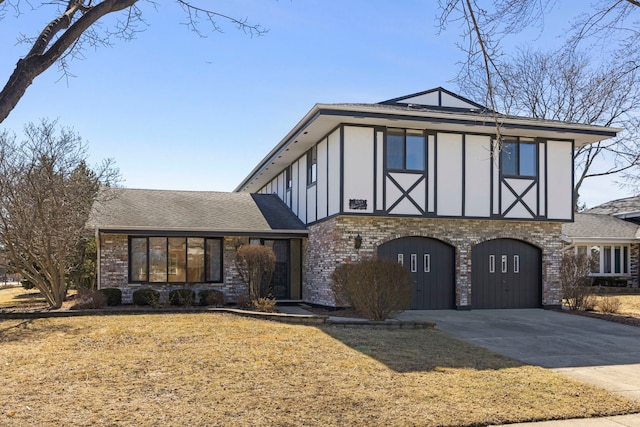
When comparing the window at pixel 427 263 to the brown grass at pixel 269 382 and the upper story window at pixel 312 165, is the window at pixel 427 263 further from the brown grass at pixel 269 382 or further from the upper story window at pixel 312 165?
the brown grass at pixel 269 382

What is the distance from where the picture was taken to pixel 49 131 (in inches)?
619

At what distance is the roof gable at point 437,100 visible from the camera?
61.1 ft

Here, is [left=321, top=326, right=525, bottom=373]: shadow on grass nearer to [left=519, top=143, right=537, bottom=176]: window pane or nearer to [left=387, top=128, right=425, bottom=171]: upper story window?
[left=387, top=128, right=425, bottom=171]: upper story window

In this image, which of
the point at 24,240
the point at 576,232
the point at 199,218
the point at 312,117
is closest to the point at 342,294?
the point at 312,117

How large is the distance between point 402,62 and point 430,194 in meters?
10.1

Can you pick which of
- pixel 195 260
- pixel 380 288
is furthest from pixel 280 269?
pixel 380 288

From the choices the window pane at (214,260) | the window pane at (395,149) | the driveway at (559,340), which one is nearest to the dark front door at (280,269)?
the window pane at (214,260)

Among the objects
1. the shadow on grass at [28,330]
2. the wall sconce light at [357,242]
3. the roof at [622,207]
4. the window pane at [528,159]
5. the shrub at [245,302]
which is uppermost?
the window pane at [528,159]

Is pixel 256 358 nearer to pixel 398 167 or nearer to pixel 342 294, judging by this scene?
pixel 342 294

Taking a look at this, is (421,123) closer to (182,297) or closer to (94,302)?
(182,297)

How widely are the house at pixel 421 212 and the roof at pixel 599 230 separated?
33.8ft

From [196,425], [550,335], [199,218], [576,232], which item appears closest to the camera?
[196,425]

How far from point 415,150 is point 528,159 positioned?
370cm

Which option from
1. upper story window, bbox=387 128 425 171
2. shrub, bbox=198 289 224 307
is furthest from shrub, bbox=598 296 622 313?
shrub, bbox=198 289 224 307
